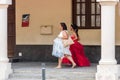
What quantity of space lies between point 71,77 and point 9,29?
5.36 meters

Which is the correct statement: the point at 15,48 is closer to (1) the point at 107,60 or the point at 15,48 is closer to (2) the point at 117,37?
(2) the point at 117,37

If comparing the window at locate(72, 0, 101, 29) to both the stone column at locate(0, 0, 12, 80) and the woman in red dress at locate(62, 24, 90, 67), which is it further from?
the stone column at locate(0, 0, 12, 80)

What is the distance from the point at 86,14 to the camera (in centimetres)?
2188

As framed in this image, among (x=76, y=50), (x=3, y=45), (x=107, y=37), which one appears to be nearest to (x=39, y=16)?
(x=76, y=50)

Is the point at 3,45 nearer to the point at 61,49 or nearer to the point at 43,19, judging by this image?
the point at 61,49

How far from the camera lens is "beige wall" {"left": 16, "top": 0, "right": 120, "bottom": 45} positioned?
21719mm

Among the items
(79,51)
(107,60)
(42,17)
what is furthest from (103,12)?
(42,17)

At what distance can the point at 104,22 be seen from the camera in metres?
17.5

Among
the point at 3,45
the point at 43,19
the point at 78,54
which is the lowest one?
the point at 78,54

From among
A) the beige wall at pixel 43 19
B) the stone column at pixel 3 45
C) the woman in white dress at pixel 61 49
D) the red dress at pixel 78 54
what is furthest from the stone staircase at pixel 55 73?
the beige wall at pixel 43 19

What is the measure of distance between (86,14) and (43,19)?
181 cm

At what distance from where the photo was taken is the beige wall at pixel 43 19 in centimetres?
Answer: 2172

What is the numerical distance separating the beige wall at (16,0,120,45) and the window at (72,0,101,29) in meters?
0.23

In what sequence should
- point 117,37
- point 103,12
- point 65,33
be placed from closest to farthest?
point 103,12, point 65,33, point 117,37
